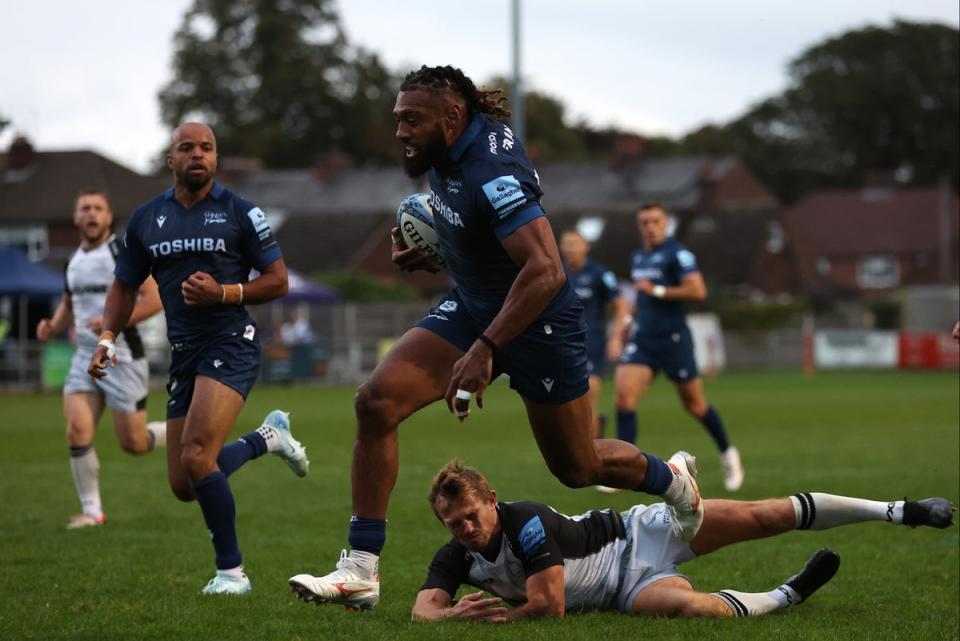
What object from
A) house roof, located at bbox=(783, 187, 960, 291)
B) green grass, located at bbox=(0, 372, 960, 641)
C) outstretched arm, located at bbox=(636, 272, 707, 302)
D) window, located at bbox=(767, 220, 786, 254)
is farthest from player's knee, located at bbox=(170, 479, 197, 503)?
house roof, located at bbox=(783, 187, 960, 291)

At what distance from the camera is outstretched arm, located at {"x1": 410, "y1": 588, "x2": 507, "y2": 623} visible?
6746mm

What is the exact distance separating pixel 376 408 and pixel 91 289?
213 inches

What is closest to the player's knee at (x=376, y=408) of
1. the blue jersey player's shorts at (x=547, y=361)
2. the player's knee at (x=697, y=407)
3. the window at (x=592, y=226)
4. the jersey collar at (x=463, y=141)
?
the blue jersey player's shorts at (x=547, y=361)

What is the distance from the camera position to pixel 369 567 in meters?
6.67

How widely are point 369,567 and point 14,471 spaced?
1007cm

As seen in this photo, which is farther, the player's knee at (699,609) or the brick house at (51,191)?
the brick house at (51,191)

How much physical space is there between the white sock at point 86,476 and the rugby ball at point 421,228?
4.87 metres

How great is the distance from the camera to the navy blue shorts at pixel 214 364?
8.06 metres

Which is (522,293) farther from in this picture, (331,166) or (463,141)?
(331,166)

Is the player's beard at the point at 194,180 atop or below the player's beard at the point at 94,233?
atop

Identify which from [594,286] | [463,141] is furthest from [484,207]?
[594,286]

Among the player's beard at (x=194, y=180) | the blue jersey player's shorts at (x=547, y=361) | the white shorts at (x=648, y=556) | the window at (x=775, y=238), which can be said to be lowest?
the white shorts at (x=648, y=556)

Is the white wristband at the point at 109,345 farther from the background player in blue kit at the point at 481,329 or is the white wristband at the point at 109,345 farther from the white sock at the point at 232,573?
the background player in blue kit at the point at 481,329

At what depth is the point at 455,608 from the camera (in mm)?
6793
